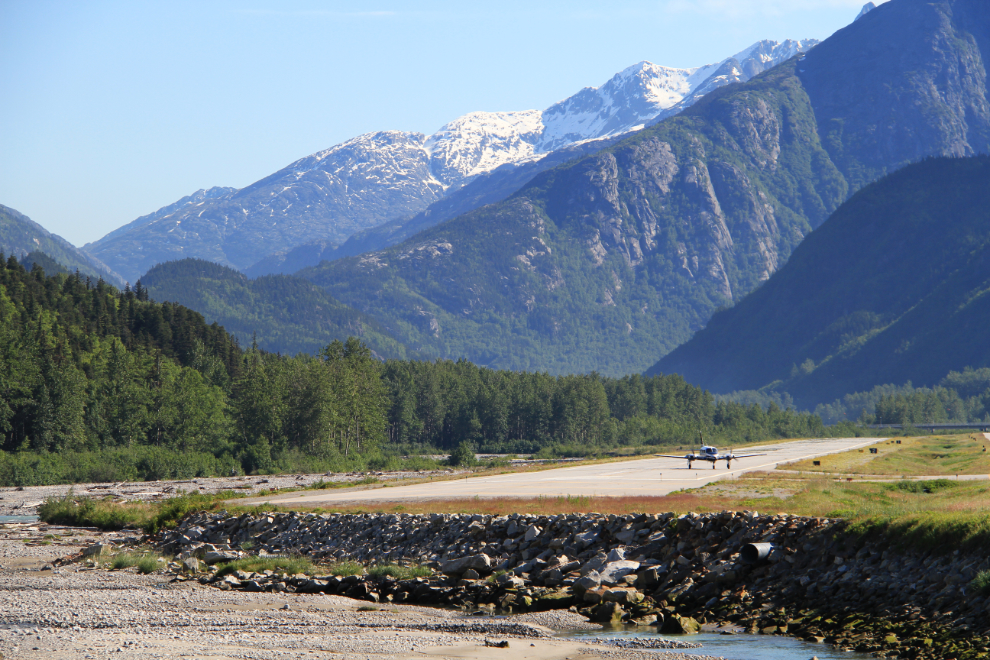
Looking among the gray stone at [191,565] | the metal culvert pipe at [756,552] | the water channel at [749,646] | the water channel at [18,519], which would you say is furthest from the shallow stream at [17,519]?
the metal culvert pipe at [756,552]

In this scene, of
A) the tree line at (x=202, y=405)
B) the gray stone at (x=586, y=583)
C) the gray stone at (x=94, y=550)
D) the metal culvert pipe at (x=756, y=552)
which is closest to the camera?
the metal culvert pipe at (x=756, y=552)

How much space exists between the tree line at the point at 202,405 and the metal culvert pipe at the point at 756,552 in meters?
86.6

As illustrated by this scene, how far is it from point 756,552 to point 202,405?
339 feet

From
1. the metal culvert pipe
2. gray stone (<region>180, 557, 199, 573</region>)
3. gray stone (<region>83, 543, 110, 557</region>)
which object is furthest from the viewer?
gray stone (<region>83, 543, 110, 557</region>)

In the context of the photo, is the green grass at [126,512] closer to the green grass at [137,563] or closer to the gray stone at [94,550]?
the gray stone at [94,550]

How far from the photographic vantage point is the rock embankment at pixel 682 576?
2486cm

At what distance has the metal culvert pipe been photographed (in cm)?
2986

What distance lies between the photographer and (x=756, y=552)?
2984 centimetres

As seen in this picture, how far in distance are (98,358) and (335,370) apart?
34.5 metres

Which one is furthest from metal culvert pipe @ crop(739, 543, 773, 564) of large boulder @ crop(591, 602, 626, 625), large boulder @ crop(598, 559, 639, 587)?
large boulder @ crop(591, 602, 626, 625)

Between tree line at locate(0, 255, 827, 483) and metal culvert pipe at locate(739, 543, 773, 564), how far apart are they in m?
86.6

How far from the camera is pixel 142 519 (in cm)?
5547

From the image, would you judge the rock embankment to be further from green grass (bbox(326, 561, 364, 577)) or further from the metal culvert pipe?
green grass (bbox(326, 561, 364, 577))

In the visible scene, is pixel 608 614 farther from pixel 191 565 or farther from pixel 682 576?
pixel 191 565
